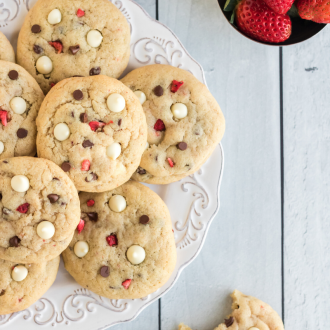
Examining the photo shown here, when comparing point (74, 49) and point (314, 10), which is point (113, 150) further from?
point (314, 10)

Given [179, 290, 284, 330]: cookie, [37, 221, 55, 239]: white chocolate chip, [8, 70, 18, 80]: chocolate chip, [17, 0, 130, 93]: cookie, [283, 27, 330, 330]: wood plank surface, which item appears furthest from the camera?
[283, 27, 330, 330]: wood plank surface

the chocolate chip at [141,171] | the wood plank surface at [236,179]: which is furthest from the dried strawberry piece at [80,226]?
the wood plank surface at [236,179]

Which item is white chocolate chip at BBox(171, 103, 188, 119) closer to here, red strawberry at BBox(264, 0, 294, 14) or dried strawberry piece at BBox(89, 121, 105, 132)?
dried strawberry piece at BBox(89, 121, 105, 132)

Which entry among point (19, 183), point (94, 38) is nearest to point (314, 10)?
point (94, 38)

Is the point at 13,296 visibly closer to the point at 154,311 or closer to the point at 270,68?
the point at 154,311


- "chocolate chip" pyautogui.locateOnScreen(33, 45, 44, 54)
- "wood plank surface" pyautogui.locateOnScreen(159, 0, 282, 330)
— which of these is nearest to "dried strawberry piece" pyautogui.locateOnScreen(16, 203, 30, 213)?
"chocolate chip" pyautogui.locateOnScreen(33, 45, 44, 54)

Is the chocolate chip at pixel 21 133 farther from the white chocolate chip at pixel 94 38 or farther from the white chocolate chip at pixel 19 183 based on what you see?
the white chocolate chip at pixel 94 38

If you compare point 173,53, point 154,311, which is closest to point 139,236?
point 154,311
